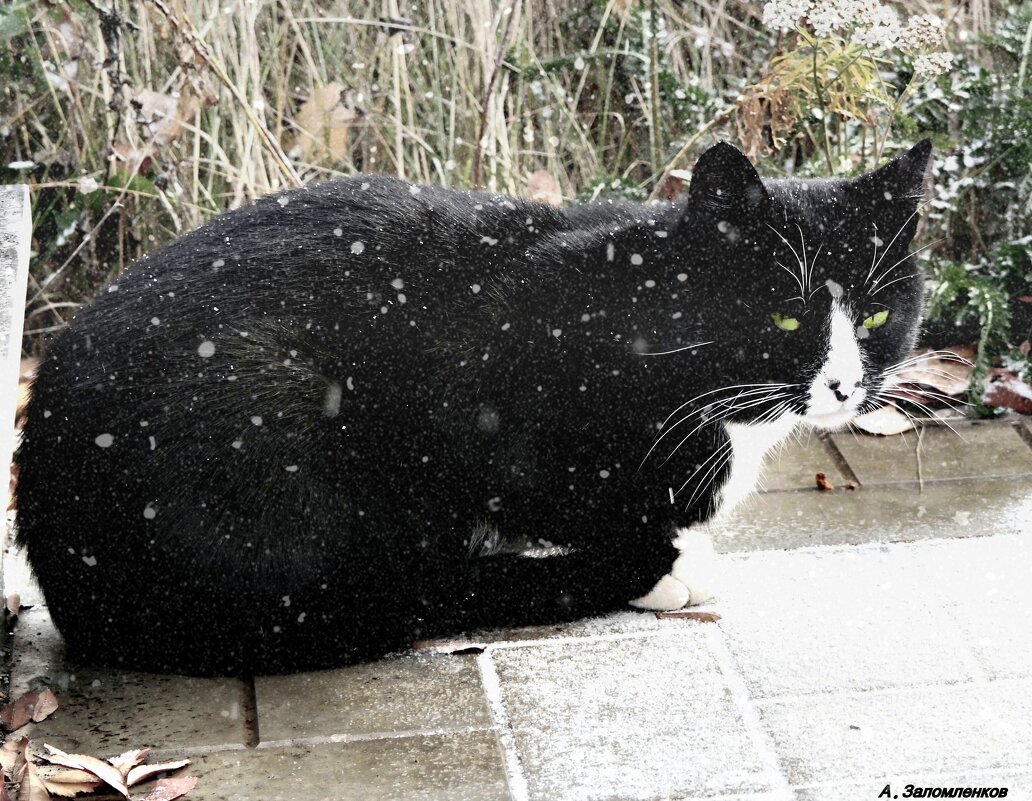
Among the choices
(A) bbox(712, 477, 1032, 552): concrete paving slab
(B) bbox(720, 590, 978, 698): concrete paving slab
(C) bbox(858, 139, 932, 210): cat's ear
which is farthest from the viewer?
(A) bbox(712, 477, 1032, 552): concrete paving slab

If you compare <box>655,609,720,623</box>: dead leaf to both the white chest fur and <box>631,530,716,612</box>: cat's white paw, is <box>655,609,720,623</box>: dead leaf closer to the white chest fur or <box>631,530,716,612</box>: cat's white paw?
<box>631,530,716,612</box>: cat's white paw

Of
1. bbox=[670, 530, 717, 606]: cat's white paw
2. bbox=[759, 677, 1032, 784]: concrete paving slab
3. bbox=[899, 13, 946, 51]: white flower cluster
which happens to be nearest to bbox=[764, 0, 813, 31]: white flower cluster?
bbox=[899, 13, 946, 51]: white flower cluster

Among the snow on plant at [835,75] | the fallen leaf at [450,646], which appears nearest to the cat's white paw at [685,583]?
the fallen leaf at [450,646]

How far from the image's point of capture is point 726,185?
228cm

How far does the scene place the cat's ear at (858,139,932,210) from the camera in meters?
2.42

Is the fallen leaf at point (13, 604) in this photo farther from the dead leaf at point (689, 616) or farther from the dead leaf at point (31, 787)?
the dead leaf at point (689, 616)

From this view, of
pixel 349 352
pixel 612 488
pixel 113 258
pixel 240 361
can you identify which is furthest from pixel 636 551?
pixel 113 258

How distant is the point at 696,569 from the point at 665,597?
0.35 ft

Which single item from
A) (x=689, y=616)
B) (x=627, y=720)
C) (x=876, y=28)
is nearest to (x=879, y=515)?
(x=689, y=616)

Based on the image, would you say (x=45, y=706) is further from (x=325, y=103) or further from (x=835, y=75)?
(x=835, y=75)

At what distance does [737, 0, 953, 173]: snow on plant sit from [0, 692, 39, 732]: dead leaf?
2375 millimetres

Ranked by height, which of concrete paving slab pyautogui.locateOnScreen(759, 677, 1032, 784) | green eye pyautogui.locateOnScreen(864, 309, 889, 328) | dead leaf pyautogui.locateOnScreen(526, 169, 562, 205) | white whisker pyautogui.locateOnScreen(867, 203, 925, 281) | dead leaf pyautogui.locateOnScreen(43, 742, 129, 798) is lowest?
concrete paving slab pyautogui.locateOnScreen(759, 677, 1032, 784)

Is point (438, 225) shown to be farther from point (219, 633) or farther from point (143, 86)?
point (143, 86)

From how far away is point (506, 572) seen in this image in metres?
2.50
